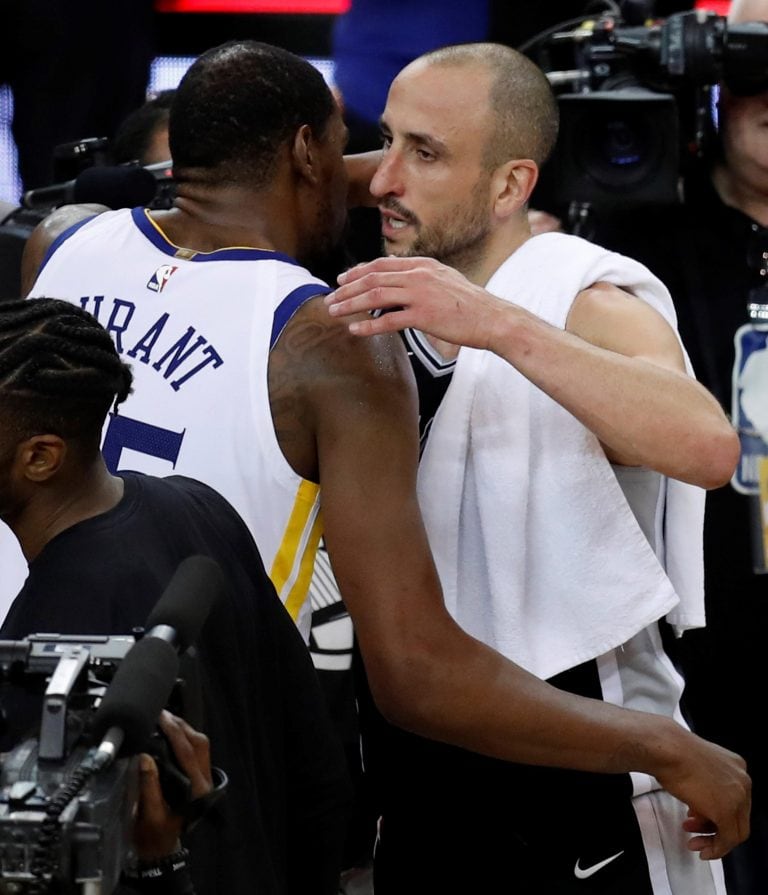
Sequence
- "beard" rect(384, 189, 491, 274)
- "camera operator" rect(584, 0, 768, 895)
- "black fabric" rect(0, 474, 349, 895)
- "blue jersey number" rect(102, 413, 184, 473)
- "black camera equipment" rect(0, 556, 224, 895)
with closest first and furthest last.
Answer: "black camera equipment" rect(0, 556, 224, 895) → "black fabric" rect(0, 474, 349, 895) → "blue jersey number" rect(102, 413, 184, 473) → "beard" rect(384, 189, 491, 274) → "camera operator" rect(584, 0, 768, 895)

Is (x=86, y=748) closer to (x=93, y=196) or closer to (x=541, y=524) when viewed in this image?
(x=541, y=524)

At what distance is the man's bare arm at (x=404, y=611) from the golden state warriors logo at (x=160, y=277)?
0.20 meters

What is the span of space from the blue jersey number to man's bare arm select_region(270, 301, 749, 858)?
138 millimetres

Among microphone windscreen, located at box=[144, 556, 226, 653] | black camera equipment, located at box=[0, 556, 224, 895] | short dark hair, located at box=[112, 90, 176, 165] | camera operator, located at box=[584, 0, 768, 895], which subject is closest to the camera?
black camera equipment, located at box=[0, 556, 224, 895]

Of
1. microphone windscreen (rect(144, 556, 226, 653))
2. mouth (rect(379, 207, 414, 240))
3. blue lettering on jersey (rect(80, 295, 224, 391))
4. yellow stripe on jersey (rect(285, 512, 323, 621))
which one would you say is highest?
microphone windscreen (rect(144, 556, 226, 653))

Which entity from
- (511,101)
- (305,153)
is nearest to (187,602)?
(305,153)

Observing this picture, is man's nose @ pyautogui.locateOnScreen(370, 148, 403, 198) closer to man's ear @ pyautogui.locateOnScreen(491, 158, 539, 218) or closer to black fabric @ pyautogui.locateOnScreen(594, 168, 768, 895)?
man's ear @ pyautogui.locateOnScreen(491, 158, 539, 218)

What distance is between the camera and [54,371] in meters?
1.54

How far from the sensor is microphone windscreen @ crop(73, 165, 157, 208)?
94.4 inches

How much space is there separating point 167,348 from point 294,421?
0.19 metres

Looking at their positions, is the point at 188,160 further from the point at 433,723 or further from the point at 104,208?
the point at 433,723

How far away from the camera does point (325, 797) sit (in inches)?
62.0

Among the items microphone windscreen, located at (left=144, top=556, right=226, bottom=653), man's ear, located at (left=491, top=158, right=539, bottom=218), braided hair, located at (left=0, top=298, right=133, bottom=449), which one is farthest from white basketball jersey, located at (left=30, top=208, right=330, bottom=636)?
microphone windscreen, located at (left=144, top=556, right=226, bottom=653)

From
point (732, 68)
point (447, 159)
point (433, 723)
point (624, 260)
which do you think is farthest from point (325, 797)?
point (732, 68)
